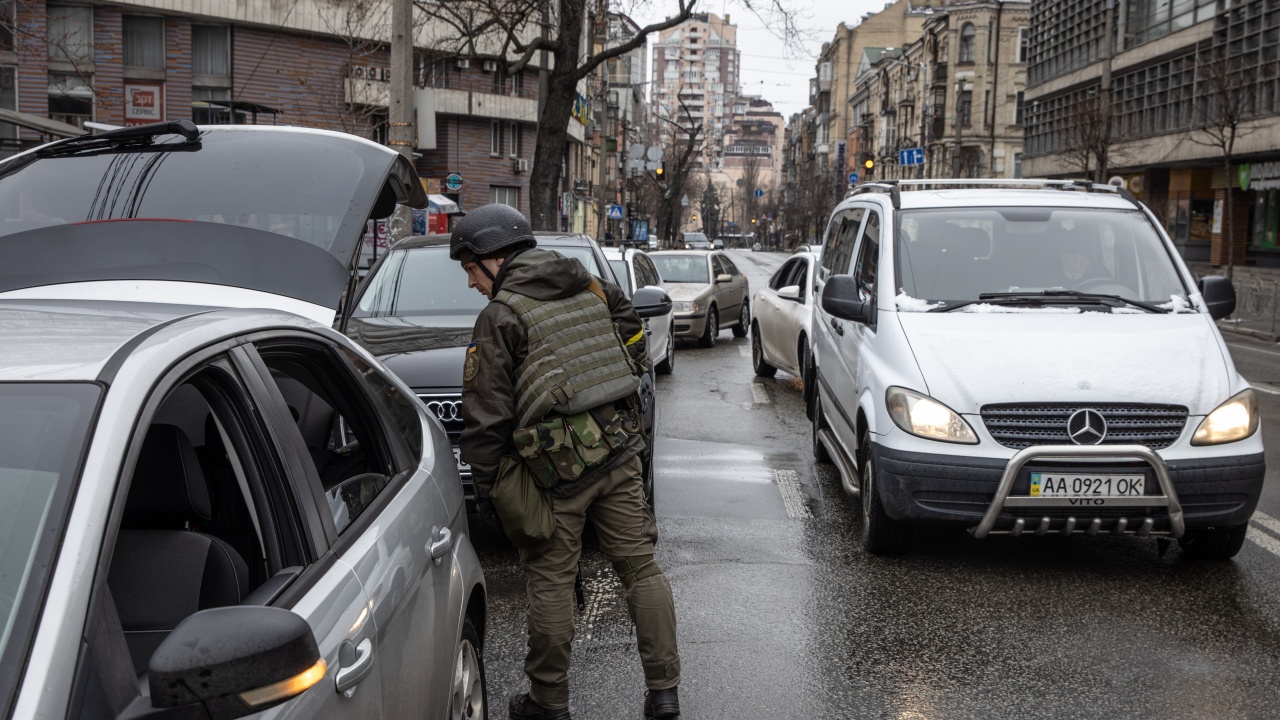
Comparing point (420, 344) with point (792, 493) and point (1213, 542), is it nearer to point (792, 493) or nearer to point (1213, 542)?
point (792, 493)

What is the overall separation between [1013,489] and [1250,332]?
832 inches

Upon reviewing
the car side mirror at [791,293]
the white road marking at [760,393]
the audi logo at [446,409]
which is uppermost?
the car side mirror at [791,293]

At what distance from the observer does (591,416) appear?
400 cm

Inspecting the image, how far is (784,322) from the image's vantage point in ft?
44.9

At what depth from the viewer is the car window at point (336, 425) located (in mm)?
3012

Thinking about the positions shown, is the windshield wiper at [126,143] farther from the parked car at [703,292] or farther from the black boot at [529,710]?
the parked car at [703,292]

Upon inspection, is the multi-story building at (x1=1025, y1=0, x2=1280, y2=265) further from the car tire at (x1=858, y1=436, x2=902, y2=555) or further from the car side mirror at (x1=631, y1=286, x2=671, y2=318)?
the car tire at (x1=858, y1=436, x2=902, y2=555)

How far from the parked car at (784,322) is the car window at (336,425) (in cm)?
856

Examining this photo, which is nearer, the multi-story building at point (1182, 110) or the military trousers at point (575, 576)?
the military trousers at point (575, 576)

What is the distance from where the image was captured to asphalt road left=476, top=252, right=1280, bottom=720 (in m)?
4.63

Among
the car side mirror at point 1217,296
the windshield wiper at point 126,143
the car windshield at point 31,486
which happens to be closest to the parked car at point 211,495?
→ the car windshield at point 31,486

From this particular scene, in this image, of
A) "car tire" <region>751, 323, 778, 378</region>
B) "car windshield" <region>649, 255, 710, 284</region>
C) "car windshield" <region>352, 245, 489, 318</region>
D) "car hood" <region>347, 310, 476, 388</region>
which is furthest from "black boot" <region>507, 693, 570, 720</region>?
"car windshield" <region>649, 255, 710, 284</region>

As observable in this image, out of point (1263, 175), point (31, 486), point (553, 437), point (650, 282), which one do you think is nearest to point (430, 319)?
point (553, 437)

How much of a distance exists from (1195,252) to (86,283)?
4265cm
